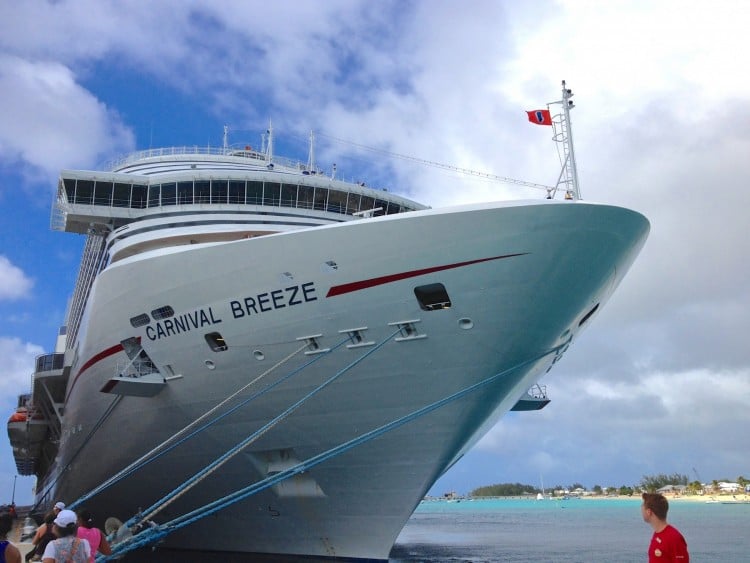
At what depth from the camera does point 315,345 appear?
12.9m

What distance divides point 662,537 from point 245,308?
9707mm

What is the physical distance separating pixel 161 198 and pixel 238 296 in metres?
6.14

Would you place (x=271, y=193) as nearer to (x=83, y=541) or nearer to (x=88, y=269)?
(x=88, y=269)

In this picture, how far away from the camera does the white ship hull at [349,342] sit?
11.8 m

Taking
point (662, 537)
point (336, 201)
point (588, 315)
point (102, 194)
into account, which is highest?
point (102, 194)

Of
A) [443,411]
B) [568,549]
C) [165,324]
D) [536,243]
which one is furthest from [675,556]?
[568,549]

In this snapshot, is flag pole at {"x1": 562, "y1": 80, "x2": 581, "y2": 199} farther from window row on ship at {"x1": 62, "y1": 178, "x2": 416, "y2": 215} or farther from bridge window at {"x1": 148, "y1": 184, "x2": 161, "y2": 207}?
bridge window at {"x1": 148, "y1": 184, "x2": 161, "y2": 207}

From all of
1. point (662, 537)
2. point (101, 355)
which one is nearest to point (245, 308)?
point (101, 355)

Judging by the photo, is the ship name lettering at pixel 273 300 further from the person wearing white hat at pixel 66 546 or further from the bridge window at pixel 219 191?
the person wearing white hat at pixel 66 546

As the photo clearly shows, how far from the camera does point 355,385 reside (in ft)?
42.5

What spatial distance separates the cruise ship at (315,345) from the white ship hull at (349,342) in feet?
0.12

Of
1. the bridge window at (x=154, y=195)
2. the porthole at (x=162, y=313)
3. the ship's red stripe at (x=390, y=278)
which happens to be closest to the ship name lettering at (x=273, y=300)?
the ship's red stripe at (x=390, y=278)

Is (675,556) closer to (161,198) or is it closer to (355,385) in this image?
(355,385)

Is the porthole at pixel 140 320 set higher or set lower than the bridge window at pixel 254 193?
lower
